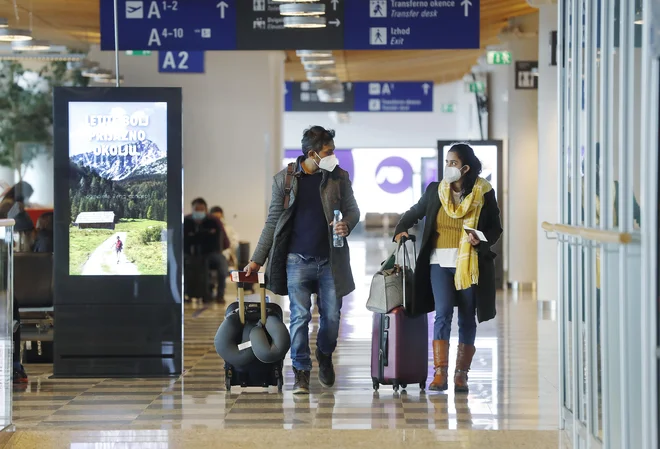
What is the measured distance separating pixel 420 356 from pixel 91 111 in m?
2.77

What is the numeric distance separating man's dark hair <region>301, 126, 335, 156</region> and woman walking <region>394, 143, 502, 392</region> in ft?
2.31

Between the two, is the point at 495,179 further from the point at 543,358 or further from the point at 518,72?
the point at 543,358

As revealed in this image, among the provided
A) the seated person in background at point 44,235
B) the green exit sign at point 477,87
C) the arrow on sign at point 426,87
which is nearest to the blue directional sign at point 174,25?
the seated person in background at point 44,235

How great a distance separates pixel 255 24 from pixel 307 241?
381 centimetres

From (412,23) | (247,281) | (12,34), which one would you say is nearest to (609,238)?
(247,281)

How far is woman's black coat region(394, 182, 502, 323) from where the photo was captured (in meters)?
7.25

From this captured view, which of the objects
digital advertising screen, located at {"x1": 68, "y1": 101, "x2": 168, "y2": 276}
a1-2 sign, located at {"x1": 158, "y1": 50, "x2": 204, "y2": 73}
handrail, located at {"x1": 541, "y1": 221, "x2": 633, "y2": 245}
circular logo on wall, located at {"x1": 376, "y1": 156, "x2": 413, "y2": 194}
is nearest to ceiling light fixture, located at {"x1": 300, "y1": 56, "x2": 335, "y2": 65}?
a1-2 sign, located at {"x1": 158, "y1": 50, "x2": 204, "y2": 73}

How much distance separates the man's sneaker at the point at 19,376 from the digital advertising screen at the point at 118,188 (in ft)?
2.38

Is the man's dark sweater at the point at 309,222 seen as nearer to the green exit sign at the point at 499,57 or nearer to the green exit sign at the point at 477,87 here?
the green exit sign at the point at 499,57

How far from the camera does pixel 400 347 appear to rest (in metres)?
7.34

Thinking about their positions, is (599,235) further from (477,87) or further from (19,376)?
(477,87)

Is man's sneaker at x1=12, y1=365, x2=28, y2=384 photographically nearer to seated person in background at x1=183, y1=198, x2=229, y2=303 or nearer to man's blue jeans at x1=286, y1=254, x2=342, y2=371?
man's blue jeans at x1=286, y1=254, x2=342, y2=371

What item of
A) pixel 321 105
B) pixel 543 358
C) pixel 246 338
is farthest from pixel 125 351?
pixel 321 105

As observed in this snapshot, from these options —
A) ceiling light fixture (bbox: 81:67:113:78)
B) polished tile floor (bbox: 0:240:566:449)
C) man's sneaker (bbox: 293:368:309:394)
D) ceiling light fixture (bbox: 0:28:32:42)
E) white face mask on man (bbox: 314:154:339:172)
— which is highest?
ceiling light fixture (bbox: 81:67:113:78)
